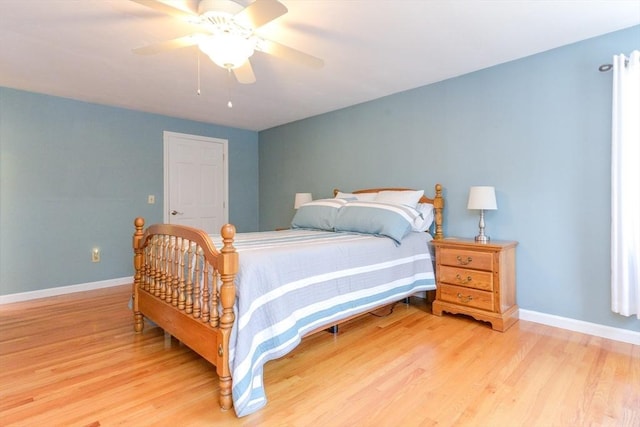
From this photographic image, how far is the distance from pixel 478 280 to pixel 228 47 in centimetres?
244

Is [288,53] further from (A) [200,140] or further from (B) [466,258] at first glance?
(A) [200,140]

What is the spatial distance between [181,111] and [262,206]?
73.8 inches

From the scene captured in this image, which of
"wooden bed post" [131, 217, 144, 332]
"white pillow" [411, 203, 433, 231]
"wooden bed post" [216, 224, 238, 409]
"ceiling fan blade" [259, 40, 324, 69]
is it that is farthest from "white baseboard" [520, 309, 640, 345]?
"wooden bed post" [131, 217, 144, 332]

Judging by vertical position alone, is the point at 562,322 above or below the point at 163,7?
below

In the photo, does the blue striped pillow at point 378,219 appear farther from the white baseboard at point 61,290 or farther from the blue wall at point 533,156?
the white baseboard at point 61,290

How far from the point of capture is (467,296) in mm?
2762

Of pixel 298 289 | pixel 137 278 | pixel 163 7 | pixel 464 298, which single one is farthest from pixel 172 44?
pixel 464 298

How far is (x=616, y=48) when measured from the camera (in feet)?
7.79

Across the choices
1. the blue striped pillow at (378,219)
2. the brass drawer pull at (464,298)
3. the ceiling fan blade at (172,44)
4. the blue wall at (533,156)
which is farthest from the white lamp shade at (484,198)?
the ceiling fan blade at (172,44)

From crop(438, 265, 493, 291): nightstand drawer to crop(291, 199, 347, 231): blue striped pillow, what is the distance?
43.1 inches

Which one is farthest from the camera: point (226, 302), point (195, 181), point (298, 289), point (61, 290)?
point (195, 181)

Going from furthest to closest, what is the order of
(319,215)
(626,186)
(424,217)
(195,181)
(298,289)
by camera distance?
(195,181)
(319,215)
(424,217)
(626,186)
(298,289)

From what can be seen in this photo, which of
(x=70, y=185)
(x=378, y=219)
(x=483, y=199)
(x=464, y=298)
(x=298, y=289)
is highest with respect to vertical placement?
(x=70, y=185)

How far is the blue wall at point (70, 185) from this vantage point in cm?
347
